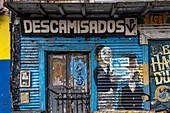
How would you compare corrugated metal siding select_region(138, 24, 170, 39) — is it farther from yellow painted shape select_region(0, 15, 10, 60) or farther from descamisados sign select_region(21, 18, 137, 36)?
yellow painted shape select_region(0, 15, 10, 60)

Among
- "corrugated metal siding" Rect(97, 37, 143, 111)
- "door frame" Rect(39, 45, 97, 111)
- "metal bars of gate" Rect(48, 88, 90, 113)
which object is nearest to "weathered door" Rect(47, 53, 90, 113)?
"metal bars of gate" Rect(48, 88, 90, 113)

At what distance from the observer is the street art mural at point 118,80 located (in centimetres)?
559

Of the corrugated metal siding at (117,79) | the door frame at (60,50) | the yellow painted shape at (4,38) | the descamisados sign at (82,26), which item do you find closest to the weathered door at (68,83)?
the door frame at (60,50)

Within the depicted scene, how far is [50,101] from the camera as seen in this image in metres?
5.72

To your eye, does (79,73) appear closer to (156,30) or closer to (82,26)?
(82,26)

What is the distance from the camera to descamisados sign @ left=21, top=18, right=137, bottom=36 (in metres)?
5.56

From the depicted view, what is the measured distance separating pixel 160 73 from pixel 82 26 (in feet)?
10.9

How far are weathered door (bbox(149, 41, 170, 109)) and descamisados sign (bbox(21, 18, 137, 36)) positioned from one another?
1.05m

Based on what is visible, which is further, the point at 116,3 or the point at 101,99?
the point at 101,99

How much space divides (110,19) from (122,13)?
1.52 feet

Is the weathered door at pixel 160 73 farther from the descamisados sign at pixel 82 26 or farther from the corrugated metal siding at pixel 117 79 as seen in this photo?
the descamisados sign at pixel 82 26

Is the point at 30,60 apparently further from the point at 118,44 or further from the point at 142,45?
the point at 142,45

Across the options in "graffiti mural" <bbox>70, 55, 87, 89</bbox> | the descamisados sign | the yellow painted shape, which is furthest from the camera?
the yellow painted shape

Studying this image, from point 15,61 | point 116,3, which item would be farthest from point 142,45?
point 15,61
